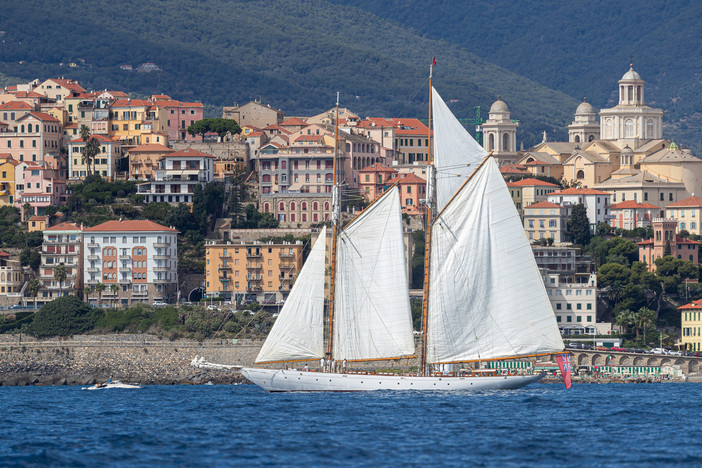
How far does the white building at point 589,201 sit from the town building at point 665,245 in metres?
10.1

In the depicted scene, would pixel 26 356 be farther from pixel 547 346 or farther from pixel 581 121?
pixel 581 121

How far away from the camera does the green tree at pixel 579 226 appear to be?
415 feet

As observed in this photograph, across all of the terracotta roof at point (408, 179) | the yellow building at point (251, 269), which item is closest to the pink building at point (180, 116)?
the terracotta roof at point (408, 179)

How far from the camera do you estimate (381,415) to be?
6175 cm

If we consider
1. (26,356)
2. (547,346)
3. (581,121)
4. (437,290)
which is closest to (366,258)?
(437,290)

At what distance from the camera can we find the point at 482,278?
70.4m

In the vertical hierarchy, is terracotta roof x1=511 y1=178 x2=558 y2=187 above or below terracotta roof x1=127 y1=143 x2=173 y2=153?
below

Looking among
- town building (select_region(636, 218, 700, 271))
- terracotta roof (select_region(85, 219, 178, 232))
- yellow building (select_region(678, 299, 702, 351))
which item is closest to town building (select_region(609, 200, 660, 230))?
town building (select_region(636, 218, 700, 271))

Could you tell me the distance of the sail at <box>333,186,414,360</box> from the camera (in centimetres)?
7156

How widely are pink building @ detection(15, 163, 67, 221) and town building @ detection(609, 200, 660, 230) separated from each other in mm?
48811

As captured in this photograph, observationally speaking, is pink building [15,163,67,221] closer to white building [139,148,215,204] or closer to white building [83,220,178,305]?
white building [139,148,215,204]

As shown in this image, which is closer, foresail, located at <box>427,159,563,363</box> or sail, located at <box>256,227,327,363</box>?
foresail, located at <box>427,159,563,363</box>

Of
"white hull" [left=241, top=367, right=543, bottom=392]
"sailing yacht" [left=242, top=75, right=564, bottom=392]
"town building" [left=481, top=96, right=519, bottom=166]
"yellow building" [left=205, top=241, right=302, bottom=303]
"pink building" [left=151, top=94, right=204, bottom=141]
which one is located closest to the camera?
"sailing yacht" [left=242, top=75, right=564, bottom=392]

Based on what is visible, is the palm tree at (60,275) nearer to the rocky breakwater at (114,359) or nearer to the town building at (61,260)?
the town building at (61,260)
